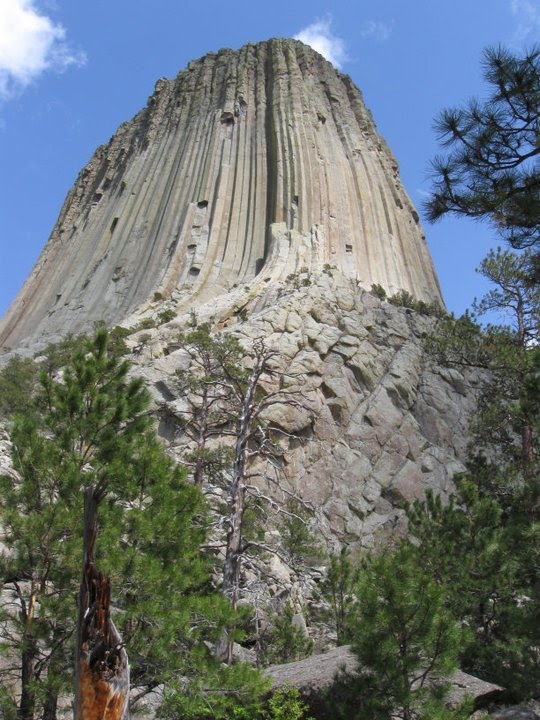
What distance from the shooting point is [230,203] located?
4653 cm

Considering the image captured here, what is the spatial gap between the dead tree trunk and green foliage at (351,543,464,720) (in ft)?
13.2

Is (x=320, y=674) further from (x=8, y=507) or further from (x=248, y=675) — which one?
(x=8, y=507)

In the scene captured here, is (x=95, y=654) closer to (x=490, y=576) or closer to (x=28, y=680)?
(x=28, y=680)

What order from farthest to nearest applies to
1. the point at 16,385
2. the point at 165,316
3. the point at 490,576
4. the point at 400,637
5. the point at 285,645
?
the point at 165,316 → the point at 16,385 → the point at 285,645 → the point at 490,576 → the point at 400,637

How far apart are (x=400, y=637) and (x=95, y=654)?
4545 millimetres

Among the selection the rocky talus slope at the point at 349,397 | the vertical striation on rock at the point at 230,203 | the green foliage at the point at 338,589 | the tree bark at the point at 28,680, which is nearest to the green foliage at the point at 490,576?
the green foliage at the point at 338,589

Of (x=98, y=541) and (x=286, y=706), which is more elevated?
(x=98, y=541)

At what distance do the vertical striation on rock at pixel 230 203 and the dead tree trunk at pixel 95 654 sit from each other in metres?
33.6

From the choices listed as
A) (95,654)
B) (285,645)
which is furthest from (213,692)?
(285,645)

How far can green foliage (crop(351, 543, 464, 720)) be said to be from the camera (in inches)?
315

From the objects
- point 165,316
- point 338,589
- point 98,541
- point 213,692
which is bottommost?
point 213,692

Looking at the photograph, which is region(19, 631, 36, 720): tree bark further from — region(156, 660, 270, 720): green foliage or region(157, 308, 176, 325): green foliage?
region(157, 308, 176, 325): green foliage

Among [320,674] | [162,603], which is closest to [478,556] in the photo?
[320,674]

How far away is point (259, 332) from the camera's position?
29000mm
